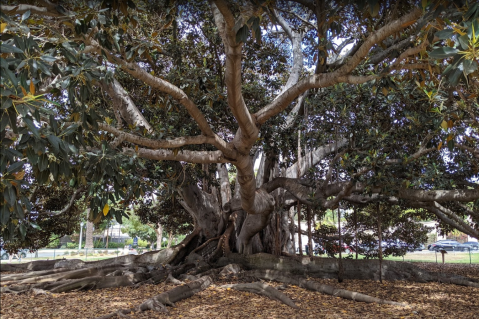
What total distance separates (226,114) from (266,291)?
3.17 metres

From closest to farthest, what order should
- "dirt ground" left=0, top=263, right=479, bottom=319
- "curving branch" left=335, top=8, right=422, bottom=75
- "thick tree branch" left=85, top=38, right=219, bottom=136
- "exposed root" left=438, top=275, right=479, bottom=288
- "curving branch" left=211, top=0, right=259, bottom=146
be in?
1. "curving branch" left=211, top=0, right=259, bottom=146
2. "curving branch" left=335, top=8, right=422, bottom=75
3. "thick tree branch" left=85, top=38, right=219, bottom=136
4. "dirt ground" left=0, top=263, right=479, bottom=319
5. "exposed root" left=438, top=275, right=479, bottom=288

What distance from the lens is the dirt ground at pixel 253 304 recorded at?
5.17 meters

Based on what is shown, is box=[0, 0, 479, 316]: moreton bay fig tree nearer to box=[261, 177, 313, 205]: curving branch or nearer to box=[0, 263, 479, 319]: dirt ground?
box=[261, 177, 313, 205]: curving branch

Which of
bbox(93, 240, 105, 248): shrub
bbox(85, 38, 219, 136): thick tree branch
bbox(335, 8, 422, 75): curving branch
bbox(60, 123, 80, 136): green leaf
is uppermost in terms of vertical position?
bbox(335, 8, 422, 75): curving branch

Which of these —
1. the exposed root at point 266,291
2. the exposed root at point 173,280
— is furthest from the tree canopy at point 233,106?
the exposed root at point 173,280

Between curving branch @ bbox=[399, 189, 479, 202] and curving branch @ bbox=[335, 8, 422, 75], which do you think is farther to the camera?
curving branch @ bbox=[399, 189, 479, 202]

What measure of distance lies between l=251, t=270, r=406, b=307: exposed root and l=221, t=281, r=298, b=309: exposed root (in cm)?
94

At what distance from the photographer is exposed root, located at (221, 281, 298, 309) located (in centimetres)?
575

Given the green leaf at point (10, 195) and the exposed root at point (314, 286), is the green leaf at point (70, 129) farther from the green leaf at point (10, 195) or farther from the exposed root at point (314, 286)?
the exposed root at point (314, 286)

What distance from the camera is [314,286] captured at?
682 centimetres

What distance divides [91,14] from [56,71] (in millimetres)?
635

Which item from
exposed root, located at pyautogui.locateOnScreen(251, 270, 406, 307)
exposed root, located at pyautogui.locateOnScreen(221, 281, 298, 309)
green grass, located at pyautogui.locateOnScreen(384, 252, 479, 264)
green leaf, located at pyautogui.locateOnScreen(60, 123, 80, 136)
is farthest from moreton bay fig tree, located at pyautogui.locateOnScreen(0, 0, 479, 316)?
green grass, located at pyautogui.locateOnScreen(384, 252, 479, 264)

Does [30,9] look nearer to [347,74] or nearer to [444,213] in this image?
[347,74]

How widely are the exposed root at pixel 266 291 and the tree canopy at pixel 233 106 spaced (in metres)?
1.41
